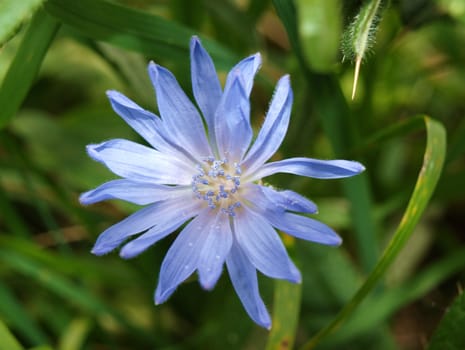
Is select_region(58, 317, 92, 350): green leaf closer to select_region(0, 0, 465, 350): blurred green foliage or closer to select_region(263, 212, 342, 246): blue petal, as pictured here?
select_region(0, 0, 465, 350): blurred green foliage

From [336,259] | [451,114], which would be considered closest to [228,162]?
[336,259]

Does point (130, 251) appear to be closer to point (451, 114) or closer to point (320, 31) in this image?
point (320, 31)

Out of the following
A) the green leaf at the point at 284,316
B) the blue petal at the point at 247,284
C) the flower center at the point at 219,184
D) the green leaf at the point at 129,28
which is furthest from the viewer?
the green leaf at the point at 284,316

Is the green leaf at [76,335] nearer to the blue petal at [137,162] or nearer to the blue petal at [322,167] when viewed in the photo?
the blue petal at [137,162]

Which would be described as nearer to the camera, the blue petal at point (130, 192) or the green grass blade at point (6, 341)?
the blue petal at point (130, 192)

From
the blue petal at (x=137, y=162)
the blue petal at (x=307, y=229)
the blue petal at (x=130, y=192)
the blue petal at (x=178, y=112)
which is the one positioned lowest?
the blue petal at (x=130, y=192)

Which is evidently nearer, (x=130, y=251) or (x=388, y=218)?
(x=130, y=251)

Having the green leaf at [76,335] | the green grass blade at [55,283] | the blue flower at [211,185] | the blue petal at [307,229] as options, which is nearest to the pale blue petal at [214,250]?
the blue flower at [211,185]
